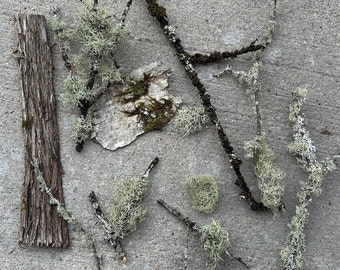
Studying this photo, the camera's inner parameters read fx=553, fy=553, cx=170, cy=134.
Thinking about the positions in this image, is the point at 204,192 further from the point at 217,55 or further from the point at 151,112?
the point at 217,55

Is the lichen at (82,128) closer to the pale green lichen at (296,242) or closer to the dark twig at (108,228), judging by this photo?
the dark twig at (108,228)

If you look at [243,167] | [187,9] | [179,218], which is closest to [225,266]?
[179,218]

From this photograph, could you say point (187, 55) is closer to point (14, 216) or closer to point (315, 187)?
point (315, 187)

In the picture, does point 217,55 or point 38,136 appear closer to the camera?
point 38,136

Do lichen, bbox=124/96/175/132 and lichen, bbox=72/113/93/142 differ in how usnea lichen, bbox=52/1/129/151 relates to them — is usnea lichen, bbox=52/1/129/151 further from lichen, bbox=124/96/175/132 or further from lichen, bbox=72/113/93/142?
lichen, bbox=124/96/175/132

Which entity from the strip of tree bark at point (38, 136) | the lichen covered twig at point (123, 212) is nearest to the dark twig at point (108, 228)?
the lichen covered twig at point (123, 212)

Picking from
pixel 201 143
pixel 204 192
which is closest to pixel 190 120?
pixel 201 143

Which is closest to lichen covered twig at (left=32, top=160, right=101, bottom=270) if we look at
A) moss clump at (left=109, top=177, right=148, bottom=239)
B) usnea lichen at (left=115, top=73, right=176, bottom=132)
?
moss clump at (left=109, top=177, right=148, bottom=239)
